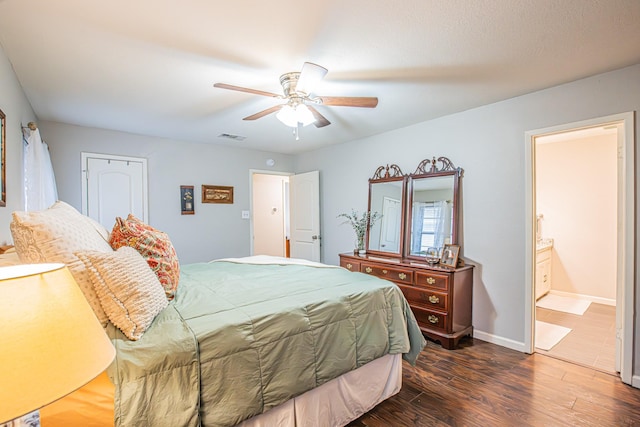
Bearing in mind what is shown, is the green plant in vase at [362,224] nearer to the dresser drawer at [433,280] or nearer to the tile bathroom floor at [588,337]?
the dresser drawer at [433,280]

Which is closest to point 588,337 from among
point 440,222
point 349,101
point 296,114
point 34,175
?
point 440,222

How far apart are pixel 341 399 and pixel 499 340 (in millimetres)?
1980

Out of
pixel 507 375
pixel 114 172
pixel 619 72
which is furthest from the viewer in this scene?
pixel 114 172

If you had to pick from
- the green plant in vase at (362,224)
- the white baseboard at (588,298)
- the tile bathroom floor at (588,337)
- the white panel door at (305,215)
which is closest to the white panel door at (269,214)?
the white panel door at (305,215)

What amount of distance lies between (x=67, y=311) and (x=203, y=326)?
0.77 metres

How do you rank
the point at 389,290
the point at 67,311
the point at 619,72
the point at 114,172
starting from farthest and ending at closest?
the point at 114,172 < the point at 619,72 < the point at 389,290 < the point at 67,311

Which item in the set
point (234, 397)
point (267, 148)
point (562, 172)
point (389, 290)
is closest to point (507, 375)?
point (389, 290)

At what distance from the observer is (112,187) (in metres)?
3.71

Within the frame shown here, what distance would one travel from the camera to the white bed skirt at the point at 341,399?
4.97 ft

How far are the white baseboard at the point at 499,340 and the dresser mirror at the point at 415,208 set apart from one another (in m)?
0.93

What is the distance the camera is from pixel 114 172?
3.72 meters

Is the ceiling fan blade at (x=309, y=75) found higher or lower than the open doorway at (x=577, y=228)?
higher

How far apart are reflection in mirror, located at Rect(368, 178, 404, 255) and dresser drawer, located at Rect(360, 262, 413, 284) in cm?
38

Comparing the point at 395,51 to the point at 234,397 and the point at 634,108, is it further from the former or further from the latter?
the point at 234,397
